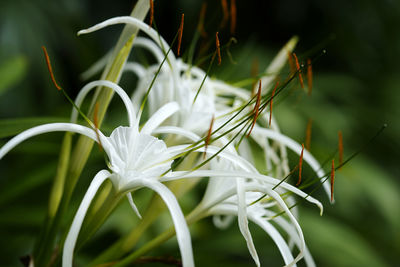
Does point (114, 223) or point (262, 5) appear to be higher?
point (262, 5)

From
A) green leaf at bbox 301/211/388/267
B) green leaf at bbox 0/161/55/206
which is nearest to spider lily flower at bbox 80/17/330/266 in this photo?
green leaf at bbox 0/161/55/206

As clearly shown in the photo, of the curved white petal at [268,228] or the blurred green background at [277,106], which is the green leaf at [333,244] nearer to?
the blurred green background at [277,106]

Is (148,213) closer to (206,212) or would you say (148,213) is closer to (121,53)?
(206,212)

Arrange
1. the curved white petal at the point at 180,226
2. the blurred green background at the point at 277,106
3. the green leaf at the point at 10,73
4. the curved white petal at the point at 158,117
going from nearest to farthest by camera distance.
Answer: the curved white petal at the point at 180,226
the curved white petal at the point at 158,117
the green leaf at the point at 10,73
the blurred green background at the point at 277,106

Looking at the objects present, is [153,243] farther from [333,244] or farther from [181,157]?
[333,244]

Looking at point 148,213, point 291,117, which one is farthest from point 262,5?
point 148,213

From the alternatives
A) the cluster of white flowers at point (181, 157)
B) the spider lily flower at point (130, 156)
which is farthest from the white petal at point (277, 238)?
the spider lily flower at point (130, 156)
